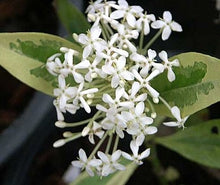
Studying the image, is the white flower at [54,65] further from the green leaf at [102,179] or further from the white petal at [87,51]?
the green leaf at [102,179]

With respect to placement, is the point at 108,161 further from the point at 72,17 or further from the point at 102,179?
the point at 72,17

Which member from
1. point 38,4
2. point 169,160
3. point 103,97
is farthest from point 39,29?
point 103,97

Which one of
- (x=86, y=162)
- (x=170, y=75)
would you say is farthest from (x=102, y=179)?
(x=170, y=75)

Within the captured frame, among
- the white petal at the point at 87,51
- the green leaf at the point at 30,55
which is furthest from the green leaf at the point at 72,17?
the white petal at the point at 87,51

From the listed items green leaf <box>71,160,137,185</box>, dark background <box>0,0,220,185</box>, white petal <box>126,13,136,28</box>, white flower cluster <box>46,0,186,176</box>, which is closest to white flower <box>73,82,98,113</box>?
white flower cluster <box>46,0,186,176</box>

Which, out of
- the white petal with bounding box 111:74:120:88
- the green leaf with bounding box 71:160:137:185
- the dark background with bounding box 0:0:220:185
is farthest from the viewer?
the dark background with bounding box 0:0:220:185

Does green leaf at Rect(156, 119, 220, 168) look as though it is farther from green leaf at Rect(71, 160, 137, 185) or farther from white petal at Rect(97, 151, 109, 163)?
white petal at Rect(97, 151, 109, 163)
